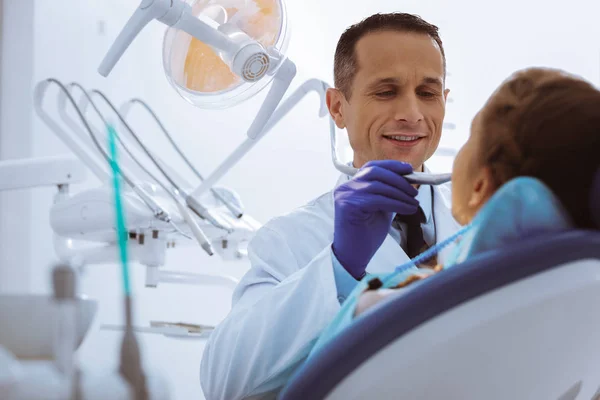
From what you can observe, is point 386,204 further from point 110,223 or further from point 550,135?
point 110,223

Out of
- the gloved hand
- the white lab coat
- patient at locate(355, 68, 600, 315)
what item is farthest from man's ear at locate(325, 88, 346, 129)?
patient at locate(355, 68, 600, 315)

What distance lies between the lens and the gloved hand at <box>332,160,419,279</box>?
0.81 m

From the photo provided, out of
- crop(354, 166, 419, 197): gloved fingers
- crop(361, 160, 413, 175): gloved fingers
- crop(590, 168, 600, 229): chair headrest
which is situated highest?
crop(590, 168, 600, 229): chair headrest

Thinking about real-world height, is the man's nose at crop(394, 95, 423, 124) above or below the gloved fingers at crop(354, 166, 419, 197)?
above

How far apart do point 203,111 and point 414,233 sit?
82.7 inches

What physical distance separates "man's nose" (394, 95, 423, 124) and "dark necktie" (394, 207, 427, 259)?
172 mm

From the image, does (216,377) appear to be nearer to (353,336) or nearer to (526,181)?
(353,336)

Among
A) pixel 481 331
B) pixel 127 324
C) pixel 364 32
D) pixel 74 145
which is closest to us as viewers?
pixel 127 324

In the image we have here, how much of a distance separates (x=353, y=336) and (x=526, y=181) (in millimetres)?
201

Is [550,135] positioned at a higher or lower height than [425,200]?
higher

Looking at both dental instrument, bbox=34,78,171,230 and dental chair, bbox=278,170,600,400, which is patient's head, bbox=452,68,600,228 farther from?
dental instrument, bbox=34,78,171,230

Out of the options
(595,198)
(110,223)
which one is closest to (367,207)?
(595,198)

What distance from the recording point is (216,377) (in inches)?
37.9

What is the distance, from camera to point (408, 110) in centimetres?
125
